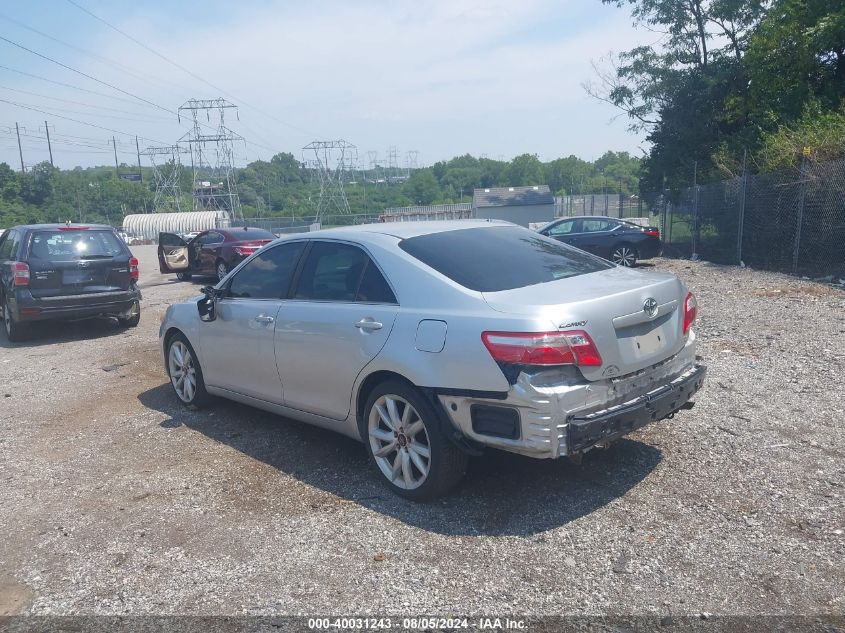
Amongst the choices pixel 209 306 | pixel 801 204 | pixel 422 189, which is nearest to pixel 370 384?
pixel 209 306

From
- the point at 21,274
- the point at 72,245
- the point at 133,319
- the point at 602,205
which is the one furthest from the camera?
the point at 602,205

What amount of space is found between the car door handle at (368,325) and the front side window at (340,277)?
156mm

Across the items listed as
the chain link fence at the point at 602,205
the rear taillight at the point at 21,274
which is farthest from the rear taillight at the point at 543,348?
the chain link fence at the point at 602,205

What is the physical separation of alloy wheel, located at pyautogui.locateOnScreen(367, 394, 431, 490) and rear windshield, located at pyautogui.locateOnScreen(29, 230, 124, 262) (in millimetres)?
7968

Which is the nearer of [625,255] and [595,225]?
[625,255]

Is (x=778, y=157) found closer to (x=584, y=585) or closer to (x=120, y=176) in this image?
(x=584, y=585)

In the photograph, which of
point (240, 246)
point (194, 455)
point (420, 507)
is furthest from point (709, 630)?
point (240, 246)

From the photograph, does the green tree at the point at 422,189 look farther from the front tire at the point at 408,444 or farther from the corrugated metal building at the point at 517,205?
the front tire at the point at 408,444

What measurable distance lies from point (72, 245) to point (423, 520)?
8789mm

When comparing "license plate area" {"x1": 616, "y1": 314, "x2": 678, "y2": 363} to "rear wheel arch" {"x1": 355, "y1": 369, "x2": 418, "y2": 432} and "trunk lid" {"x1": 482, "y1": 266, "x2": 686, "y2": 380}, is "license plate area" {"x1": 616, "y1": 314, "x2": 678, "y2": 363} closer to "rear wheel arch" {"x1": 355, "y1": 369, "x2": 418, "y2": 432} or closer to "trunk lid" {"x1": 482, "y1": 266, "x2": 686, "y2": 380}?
"trunk lid" {"x1": 482, "y1": 266, "x2": 686, "y2": 380}

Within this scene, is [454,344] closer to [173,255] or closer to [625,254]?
[625,254]

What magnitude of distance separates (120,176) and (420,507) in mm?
86505

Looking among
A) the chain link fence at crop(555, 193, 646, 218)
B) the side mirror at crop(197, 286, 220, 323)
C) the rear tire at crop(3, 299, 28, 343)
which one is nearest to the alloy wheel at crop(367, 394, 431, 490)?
the side mirror at crop(197, 286, 220, 323)

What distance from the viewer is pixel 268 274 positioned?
223 inches
